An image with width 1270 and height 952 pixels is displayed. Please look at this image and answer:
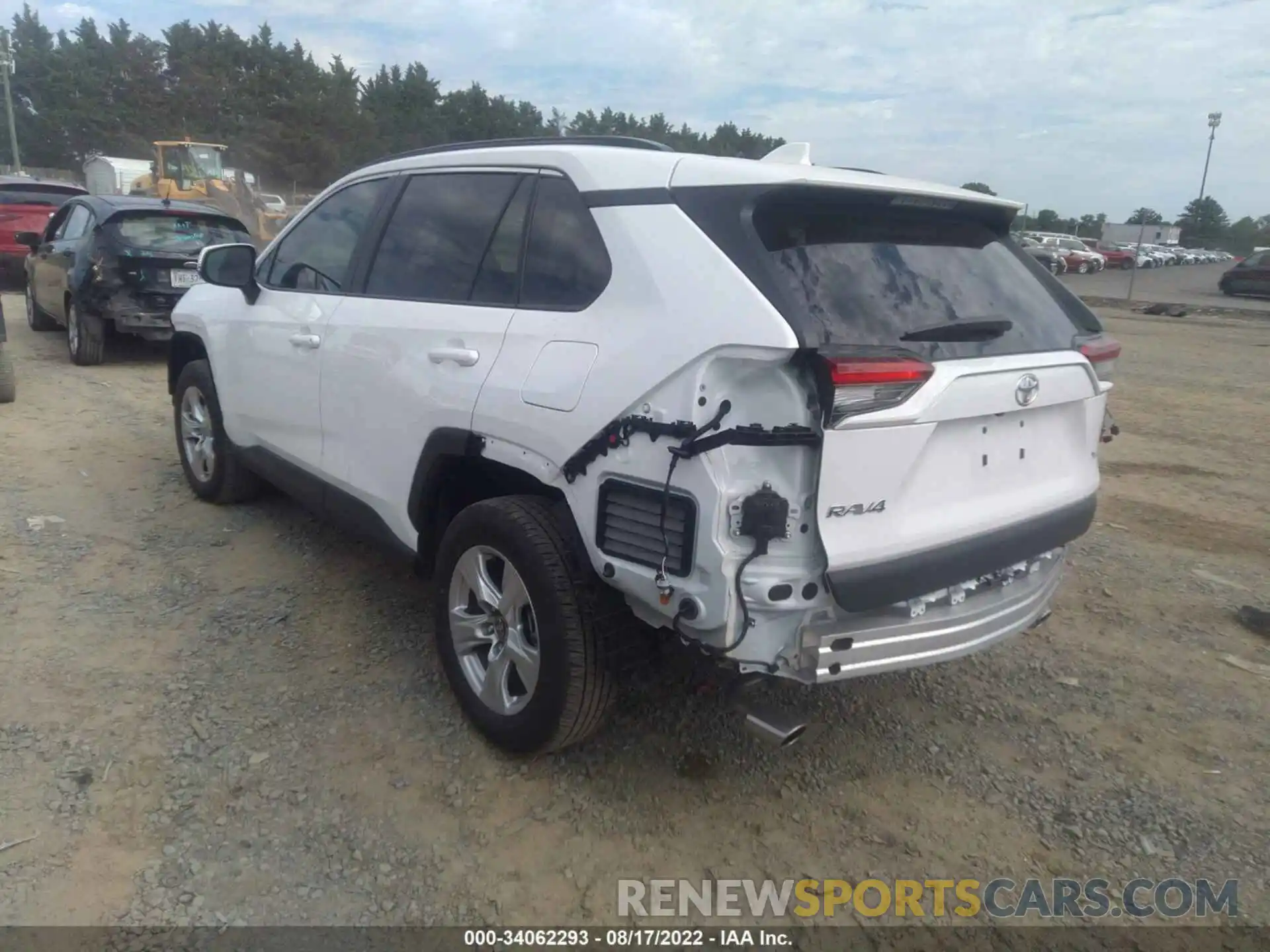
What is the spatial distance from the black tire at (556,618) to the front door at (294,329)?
4.79 feet

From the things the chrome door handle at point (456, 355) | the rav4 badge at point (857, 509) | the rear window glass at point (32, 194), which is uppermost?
the rear window glass at point (32, 194)

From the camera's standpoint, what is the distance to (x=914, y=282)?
2.70 meters

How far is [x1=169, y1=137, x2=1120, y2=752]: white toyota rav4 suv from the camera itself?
7.71 feet

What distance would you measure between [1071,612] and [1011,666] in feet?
2.36

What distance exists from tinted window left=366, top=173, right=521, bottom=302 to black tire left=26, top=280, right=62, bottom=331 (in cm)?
957

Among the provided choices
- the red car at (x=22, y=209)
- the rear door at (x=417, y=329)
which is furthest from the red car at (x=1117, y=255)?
the rear door at (x=417, y=329)

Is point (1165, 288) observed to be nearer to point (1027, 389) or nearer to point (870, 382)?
point (1027, 389)

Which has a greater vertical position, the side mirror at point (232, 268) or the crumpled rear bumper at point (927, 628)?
the side mirror at point (232, 268)

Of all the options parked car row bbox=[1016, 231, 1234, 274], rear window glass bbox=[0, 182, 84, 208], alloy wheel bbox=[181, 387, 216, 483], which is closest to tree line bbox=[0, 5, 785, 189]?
parked car row bbox=[1016, 231, 1234, 274]

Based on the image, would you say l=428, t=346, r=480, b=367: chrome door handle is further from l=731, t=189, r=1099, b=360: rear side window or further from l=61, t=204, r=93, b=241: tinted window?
l=61, t=204, r=93, b=241: tinted window

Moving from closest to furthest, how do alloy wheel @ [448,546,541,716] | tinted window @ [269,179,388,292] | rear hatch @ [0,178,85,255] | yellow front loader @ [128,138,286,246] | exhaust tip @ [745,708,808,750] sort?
exhaust tip @ [745,708,808,750]
alloy wheel @ [448,546,541,716]
tinted window @ [269,179,388,292]
rear hatch @ [0,178,85,255]
yellow front loader @ [128,138,286,246]

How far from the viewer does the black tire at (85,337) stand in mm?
9000

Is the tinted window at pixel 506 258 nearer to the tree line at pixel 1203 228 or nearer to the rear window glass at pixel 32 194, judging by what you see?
the rear window glass at pixel 32 194

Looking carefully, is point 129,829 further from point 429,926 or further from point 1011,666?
point 1011,666
